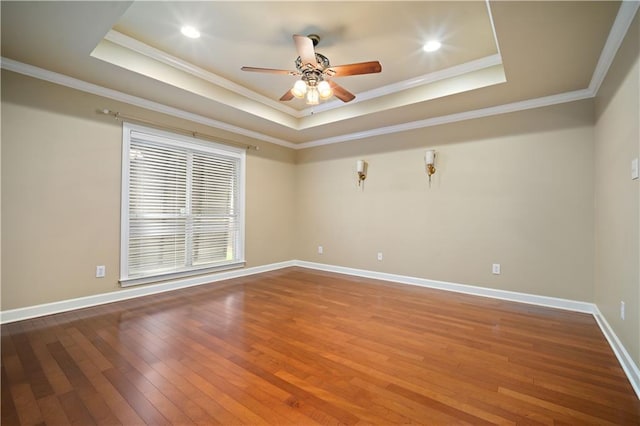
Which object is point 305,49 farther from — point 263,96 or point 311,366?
point 311,366

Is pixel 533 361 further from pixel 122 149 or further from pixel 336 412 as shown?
pixel 122 149

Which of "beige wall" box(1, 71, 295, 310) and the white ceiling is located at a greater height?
the white ceiling

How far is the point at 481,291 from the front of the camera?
12.6ft

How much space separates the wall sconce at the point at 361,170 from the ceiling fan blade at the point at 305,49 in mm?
2414

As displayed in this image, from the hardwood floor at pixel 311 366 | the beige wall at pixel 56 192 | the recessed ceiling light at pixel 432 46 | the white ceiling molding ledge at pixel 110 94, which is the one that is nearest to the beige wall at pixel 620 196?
the hardwood floor at pixel 311 366

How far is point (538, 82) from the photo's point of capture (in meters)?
3.01

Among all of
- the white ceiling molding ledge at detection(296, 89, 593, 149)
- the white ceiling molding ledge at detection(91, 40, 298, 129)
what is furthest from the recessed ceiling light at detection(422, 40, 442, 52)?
the white ceiling molding ledge at detection(91, 40, 298, 129)

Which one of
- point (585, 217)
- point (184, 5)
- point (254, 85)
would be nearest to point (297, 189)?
point (254, 85)

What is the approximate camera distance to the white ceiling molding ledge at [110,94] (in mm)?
2815

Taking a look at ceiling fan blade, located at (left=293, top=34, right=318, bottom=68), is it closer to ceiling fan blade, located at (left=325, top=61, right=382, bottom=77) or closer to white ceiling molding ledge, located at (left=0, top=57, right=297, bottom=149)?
ceiling fan blade, located at (left=325, top=61, right=382, bottom=77)

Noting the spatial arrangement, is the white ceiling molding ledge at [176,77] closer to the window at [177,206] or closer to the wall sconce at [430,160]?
the window at [177,206]

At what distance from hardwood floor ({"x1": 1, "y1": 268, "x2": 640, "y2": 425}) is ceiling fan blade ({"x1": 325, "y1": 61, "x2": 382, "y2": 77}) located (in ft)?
7.89

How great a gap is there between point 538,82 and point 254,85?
11.1 feet

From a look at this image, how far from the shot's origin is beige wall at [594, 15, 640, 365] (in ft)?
6.24
